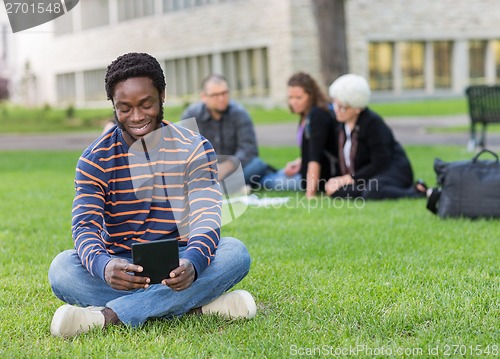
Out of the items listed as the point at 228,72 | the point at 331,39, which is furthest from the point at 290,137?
the point at 228,72

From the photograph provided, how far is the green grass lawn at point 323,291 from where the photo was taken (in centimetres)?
346

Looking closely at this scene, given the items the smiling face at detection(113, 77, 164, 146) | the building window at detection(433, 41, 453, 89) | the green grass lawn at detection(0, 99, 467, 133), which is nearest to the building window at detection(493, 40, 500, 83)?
the building window at detection(433, 41, 453, 89)

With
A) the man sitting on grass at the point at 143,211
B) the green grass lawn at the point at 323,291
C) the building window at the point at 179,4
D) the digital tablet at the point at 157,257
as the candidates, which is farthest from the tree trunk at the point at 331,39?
the building window at the point at 179,4

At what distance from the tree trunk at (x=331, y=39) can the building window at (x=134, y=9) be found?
2241 cm

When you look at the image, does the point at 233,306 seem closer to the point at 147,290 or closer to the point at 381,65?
the point at 147,290

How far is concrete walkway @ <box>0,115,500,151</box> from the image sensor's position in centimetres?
1522

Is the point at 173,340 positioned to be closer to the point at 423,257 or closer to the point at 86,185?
the point at 86,185

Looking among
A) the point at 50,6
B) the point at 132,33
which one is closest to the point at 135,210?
the point at 50,6

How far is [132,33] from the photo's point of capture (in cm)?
3888

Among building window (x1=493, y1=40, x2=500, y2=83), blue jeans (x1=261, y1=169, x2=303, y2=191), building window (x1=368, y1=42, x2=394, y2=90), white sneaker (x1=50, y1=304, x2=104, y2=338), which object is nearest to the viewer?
white sneaker (x1=50, y1=304, x2=104, y2=338)

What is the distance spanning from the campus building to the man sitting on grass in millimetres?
25195

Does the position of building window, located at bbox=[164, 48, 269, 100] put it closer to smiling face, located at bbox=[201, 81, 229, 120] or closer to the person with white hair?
smiling face, located at bbox=[201, 81, 229, 120]

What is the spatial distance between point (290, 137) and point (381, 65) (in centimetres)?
1501

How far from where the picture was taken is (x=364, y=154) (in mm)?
8078
